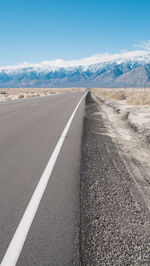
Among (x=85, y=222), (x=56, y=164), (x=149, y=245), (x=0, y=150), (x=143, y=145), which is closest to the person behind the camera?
(x=149, y=245)

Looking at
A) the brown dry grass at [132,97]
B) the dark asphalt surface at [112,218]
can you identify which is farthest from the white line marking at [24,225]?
the brown dry grass at [132,97]

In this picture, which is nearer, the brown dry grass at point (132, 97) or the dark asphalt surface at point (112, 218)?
the dark asphalt surface at point (112, 218)

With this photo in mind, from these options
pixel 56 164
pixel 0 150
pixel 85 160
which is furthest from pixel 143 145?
pixel 0 150

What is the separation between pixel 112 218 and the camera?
3.02m

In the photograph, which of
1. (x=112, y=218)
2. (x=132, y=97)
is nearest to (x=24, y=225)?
(x=112, y=218)

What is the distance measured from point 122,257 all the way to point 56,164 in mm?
2962

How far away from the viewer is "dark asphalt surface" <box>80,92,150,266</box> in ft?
7.72

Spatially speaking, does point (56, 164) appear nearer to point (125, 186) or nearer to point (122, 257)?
point (125, 186)

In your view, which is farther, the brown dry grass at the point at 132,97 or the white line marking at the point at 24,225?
the brown dry grass at the point at 132,97

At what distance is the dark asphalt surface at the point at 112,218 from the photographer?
7.72 feet

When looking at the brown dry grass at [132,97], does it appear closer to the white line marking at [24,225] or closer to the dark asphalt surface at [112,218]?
the dark asphalt surface at [112,218]

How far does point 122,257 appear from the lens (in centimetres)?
231

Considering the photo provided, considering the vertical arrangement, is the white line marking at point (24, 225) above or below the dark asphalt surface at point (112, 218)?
above

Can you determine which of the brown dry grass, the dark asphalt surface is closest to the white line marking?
the dark asphalt surface
